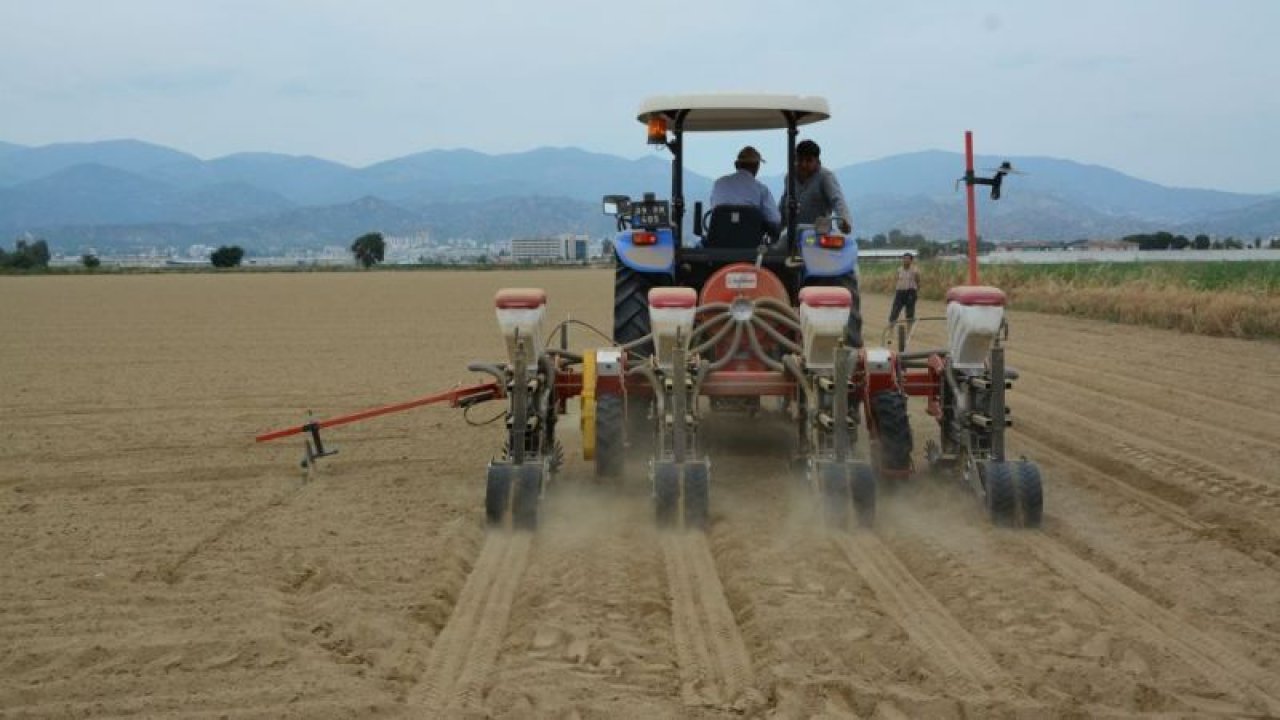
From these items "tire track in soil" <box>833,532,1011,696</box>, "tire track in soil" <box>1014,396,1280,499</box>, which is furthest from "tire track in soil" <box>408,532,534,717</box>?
"tire track in soil" <box>1014,396,1280,499</box>

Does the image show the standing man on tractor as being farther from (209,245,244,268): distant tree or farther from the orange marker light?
(209,245,244,268): distant tree

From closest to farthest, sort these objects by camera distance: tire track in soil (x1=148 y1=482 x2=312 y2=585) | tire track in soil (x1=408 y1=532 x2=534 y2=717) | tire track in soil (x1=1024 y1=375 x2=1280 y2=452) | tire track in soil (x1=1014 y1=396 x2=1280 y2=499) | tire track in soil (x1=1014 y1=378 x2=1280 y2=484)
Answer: tire track in soil (x1=408 y1=532 x2=534 y2=717)
tire track in soil (x1=148 y1=482 x2=312 y2=585)
tire track in soil (x1=1014 y1=396 x2=1280 y2=499)
tire track in soil (x1=1014 y1=378 x2=1280 y2=484)
tire track in soil (x1=1024 y1=375 x2=1280 y2=452)

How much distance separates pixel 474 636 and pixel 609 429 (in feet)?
9.64

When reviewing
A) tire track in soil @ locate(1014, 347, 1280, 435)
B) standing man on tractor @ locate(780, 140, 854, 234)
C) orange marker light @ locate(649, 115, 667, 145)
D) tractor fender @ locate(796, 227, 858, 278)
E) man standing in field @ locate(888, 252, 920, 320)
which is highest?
orange marker light @ locate(649, 115, 667, 145)

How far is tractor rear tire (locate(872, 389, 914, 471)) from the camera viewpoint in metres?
→ 7.74

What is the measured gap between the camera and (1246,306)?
19109mm

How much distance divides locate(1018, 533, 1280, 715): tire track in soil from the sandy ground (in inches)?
0.7

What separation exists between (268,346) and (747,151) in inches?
502

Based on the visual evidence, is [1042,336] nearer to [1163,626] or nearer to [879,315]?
[879,315]

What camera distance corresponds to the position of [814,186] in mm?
A: 9281

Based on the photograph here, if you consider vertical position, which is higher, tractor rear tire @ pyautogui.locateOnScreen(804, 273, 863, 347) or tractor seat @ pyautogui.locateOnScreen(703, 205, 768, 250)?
tractor seat @ pyautogui.locateOnScreen(703, 205, 768, 250)

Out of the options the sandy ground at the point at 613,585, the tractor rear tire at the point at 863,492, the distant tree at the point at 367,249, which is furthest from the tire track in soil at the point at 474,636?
the distant tree at the point at 367,249

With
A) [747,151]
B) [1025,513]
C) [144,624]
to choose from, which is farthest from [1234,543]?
[144,624]

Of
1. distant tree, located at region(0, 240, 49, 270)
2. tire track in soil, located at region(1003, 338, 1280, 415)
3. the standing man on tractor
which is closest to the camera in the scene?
the standing man on tractor
